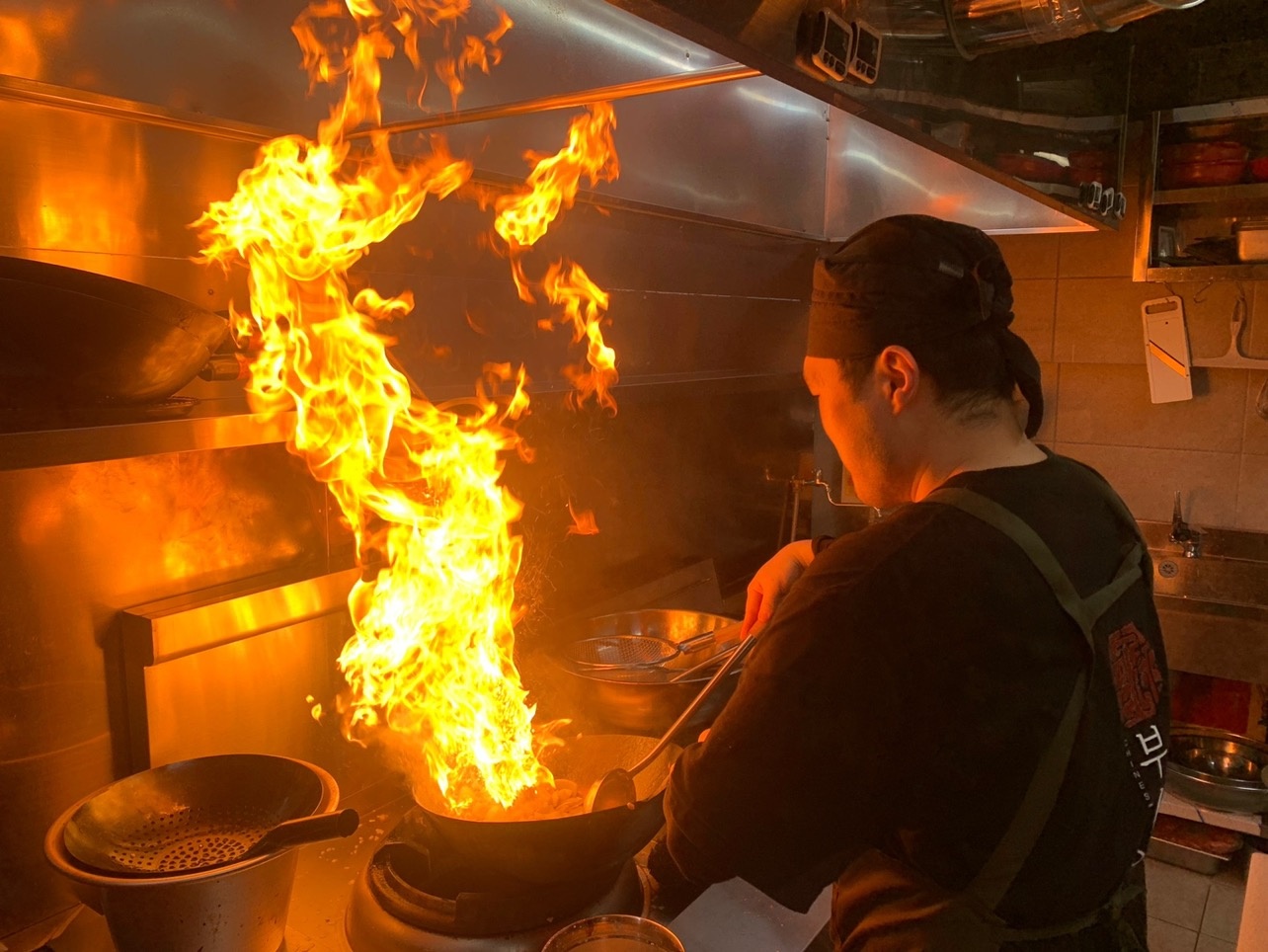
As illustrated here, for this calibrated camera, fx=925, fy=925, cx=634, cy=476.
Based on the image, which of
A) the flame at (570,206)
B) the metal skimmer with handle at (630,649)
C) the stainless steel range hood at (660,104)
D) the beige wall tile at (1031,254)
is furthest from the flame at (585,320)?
the beige wall tile at (1031,254)

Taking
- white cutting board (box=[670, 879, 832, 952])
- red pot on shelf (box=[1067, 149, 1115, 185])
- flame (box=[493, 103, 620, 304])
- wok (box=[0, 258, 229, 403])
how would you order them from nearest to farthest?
wok (box=[0, 258, 229, 403]), white cutting board (box=[670, 879, 832, 952]), flame (box=[493, 103, 620, 304]), red pot on shelf (box=[1067, 149, 1115, 185])

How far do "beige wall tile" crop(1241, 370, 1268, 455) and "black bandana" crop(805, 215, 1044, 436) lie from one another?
9.52 feet

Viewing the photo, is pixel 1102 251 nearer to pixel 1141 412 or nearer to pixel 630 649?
pixel 1141 412

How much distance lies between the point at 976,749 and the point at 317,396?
1.34 meters

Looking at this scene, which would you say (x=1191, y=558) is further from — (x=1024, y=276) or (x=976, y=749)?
(x=976, y=749)

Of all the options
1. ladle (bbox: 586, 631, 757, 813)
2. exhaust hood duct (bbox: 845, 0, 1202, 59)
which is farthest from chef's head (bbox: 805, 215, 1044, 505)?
ladle (bbox: 586, 631, 757, 813)

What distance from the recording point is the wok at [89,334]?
107 cm

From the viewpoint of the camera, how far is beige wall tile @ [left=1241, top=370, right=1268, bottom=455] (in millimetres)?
3736

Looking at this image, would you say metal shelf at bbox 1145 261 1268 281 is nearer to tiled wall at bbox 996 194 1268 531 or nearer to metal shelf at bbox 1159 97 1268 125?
tiled wall at bbox 996 194 1268 531

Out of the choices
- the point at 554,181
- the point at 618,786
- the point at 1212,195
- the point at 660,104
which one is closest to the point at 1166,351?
the point at 1212,195

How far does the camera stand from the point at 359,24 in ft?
6.26

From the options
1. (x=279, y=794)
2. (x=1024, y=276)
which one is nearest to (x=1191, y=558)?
(x=1024, y=276)

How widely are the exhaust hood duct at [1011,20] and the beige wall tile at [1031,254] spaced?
2642mm

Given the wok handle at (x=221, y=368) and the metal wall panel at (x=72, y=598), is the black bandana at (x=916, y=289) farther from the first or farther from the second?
the metal wall panel at (x=72, y=598)
